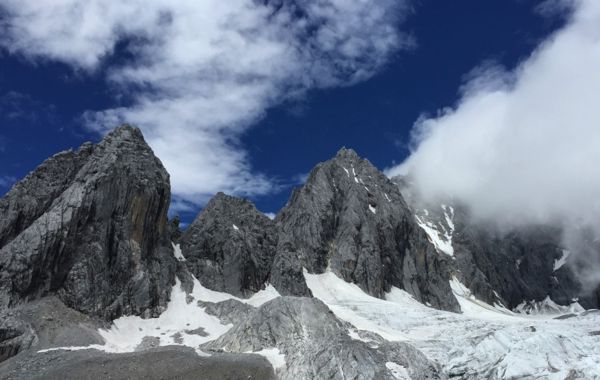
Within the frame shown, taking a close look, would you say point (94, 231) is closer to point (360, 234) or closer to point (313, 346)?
point (313, 346)

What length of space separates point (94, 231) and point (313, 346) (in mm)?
32590

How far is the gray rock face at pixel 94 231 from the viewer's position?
64938 mm

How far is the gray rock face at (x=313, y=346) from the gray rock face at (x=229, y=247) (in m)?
22.4

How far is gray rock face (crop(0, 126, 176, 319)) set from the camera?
64938 mm

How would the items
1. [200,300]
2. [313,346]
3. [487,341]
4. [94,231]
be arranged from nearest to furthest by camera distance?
[313,346]
[487,341]
[94,231]
[200,300]

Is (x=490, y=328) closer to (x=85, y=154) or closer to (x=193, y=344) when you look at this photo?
(x=193, y=344)

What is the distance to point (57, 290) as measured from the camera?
65.2m

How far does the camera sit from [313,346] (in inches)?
2222

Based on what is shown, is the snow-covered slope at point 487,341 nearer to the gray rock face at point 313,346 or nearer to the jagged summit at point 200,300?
the jagged summit at point 200,300

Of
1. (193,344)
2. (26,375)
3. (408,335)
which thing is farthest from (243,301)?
(26,375)

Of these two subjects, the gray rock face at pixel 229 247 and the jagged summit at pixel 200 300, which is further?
the gray rock face at pixel 229 247

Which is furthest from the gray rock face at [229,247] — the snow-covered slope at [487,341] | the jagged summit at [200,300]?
the snow-covered slope at [487,341]

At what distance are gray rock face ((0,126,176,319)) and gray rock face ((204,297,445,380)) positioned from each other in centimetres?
1539

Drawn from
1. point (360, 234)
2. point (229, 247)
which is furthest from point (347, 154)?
point (229, 247)
